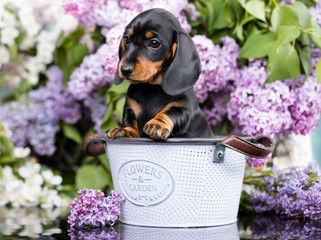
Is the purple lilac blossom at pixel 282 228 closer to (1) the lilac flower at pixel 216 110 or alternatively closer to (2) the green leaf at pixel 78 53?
(1) the lilac flower at pixel 216 110

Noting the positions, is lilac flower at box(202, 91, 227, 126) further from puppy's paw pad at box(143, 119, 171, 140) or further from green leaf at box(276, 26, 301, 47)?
puppy's paw pad at box(143, 119, 171, 140)

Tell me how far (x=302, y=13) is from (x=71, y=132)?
997 mm

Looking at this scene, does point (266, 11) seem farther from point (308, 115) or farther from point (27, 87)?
point (27, 87)

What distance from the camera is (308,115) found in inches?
63.5

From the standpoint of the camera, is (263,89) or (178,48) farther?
(263,89)

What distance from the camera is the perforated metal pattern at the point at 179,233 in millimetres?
1177

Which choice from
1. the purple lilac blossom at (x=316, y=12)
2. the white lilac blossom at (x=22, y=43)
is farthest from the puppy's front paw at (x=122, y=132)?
the white lilac blossom at (x=22, y=43)

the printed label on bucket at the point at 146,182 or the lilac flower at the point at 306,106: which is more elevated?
the lilac flower at the point at 306,106

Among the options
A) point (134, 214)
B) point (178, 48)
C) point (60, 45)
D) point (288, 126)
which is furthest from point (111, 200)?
point (60, 45)

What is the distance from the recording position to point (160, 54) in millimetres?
1205

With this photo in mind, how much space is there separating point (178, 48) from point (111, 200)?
0.41 metres

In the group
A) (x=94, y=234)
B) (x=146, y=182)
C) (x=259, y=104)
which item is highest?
(x=259, y=104)

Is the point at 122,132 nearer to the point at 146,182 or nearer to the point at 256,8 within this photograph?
the point at 146,182

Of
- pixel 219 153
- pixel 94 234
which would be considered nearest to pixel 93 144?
pixel 94 234
